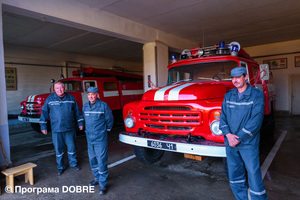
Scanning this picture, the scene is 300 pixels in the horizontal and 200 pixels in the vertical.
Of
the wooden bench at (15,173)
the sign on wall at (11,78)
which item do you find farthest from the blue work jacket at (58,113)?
the sign on wall at (11,78)

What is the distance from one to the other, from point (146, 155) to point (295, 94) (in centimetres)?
1024

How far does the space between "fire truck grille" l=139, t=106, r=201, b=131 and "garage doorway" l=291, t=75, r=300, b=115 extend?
33.4 feet

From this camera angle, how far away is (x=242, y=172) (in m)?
2.31

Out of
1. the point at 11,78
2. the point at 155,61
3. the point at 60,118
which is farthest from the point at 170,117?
the point at 11,78

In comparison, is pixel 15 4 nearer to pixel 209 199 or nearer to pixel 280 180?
pixel 209 199

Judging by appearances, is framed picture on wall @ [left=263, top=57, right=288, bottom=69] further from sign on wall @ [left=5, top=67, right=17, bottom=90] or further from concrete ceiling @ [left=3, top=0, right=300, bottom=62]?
sign on wall @ [left=5, top=67, right=17, bottom=90]

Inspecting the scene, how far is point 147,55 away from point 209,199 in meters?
5.97

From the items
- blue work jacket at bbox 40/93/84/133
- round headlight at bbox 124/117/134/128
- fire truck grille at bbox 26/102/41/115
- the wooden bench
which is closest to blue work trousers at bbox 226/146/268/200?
round headlight at bbox 124/117/134/128

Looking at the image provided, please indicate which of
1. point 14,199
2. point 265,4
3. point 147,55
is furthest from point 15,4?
point 265,4

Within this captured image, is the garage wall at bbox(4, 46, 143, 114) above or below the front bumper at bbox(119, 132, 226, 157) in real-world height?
above

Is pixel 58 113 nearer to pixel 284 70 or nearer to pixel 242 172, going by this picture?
pixel 242 172

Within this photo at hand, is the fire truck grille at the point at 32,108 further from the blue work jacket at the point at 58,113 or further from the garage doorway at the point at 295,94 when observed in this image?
the garage doorway at the point at 295,94

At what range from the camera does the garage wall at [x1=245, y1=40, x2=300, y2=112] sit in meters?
10.1

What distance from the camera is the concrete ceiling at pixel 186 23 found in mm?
5703
